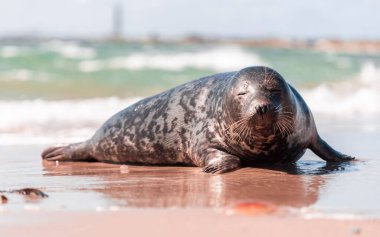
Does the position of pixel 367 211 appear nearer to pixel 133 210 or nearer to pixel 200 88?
pixel 133 210

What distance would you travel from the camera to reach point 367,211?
4199mm

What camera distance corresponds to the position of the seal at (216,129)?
5629 millimetres

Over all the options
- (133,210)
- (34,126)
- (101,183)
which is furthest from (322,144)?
(34,126)

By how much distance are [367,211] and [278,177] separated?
4.13 feet

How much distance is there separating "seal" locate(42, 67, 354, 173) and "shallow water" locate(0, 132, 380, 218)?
0.14m

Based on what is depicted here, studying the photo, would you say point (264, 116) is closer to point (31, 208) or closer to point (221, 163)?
point (221, 163)

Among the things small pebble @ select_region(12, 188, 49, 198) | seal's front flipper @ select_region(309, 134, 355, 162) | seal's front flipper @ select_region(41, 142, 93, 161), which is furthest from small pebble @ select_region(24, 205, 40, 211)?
seal's front flipper @ select_region(41, 142, 93, 161)

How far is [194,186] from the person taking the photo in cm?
514

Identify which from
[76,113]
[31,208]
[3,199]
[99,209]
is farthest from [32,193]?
[76,113]

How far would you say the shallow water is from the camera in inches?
176

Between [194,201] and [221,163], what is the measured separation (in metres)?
1.25

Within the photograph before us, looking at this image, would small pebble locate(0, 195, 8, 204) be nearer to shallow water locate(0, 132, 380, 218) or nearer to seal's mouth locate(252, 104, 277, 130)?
shallow water locate(0, 132, 380, 218)

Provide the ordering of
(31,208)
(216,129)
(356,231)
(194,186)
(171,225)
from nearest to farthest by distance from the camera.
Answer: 1. (356,231)
2. (171,225)
3. (31,208)
4. (194,186)
5. (216,129)

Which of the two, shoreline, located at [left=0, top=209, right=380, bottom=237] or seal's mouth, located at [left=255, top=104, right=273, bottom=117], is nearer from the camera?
shoreline, located at [left=0, top=209, right=380, bottom=237]
